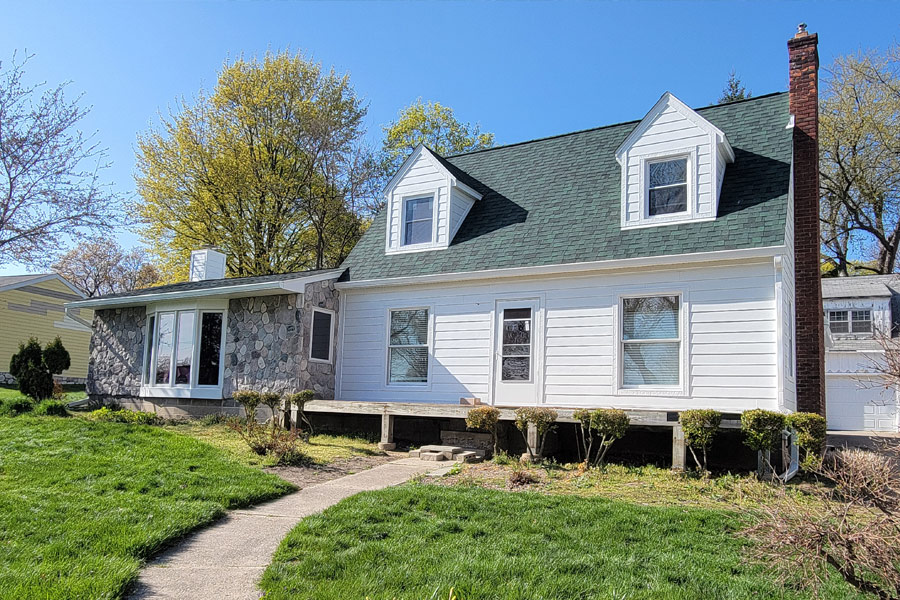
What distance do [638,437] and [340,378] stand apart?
601 centimetres

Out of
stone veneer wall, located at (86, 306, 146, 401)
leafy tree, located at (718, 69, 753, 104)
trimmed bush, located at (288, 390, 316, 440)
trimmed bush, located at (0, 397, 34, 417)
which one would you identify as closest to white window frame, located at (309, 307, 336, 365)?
trimmed bush, located at (288, 390, 316, 440)

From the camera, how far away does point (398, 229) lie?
13.8m

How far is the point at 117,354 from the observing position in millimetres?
15602

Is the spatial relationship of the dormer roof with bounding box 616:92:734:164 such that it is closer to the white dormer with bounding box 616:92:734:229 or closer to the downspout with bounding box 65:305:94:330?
the white dormer with bounding box 616:92:734:229

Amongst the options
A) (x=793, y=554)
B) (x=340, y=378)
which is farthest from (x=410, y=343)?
(x=793, y=554)

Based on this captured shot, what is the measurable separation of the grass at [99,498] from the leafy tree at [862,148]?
25031 millimetres

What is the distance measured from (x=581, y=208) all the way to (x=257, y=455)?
6.96 meters

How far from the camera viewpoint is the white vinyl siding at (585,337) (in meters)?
9.61

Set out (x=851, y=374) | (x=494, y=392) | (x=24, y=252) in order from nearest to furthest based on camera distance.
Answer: (x=494, y=392)
(x=24, y=252)
(x=851, y=374)

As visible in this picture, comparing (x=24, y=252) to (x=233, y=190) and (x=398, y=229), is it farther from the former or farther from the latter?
(x=398, y=229)

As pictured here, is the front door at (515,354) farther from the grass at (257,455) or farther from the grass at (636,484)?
the grass at (257,455)

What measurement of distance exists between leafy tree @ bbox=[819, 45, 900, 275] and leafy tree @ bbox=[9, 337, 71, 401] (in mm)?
26016

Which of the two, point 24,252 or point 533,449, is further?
point 24,252

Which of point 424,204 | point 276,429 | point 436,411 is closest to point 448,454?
point 436,411
